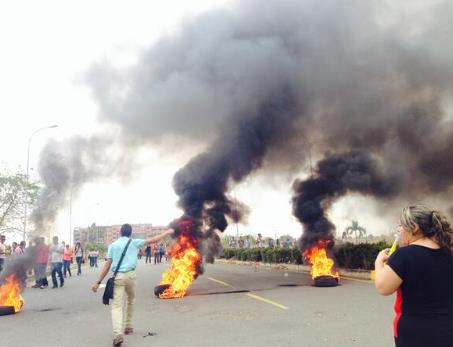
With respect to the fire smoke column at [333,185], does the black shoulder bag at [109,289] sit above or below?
below

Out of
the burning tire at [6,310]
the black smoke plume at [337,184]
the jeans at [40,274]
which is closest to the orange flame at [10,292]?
the burning tire at [6,310]

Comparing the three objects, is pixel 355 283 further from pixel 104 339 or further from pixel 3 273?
pixel 3 273

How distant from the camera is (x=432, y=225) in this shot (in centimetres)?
251

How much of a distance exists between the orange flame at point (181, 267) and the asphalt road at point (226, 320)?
14.4 inches

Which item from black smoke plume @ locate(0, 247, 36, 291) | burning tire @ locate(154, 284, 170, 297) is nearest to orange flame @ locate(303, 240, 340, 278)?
burning tire @ locate(154, 284, 170, 297)

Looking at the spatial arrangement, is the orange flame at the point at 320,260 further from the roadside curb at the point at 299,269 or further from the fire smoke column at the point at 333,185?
the roadside curb at the point at 299,269

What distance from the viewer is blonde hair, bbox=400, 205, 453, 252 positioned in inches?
98.4

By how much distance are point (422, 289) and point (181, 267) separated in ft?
31.0

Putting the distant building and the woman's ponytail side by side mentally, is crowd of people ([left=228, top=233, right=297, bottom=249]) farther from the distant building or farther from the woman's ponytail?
the distant building

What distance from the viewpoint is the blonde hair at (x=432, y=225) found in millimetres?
2500

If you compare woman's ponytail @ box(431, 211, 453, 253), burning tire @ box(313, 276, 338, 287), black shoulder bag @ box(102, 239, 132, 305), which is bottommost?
burning tire @ box(313, 276, 338, 287)

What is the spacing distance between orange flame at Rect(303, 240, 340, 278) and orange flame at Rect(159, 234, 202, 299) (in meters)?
3.65

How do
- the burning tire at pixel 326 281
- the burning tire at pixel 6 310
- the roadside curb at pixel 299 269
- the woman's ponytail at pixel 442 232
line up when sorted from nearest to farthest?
the woman's ponytail at pixel 442 232
the burning tire at pixel 6 310
the burning tire at pixel 326 281
the roadside curb at pixel 299 269

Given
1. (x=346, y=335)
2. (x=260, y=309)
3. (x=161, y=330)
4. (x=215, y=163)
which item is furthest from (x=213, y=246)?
(x=346, y=335)
